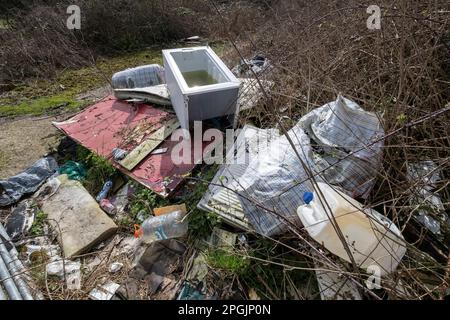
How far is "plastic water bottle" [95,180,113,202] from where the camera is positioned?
3.27 meters

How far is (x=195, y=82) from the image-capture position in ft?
11.8

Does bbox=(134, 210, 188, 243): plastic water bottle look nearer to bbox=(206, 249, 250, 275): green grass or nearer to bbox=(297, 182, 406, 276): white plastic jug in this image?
bbox=(206, 249, 250, 275): green grass

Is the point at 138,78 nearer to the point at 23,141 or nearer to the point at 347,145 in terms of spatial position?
the point at 23,141

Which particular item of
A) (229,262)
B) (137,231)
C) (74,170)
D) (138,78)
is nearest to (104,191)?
(74,170)

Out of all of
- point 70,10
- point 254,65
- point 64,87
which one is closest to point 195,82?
point 254,65

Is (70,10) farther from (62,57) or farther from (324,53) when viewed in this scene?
(324,53)

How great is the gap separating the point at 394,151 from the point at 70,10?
813 cm

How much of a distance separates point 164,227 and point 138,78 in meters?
2.63

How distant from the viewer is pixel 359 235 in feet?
6.35

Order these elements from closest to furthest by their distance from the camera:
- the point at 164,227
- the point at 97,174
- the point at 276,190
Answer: the point at 276,190
the point at 164,227
the point at 97,174

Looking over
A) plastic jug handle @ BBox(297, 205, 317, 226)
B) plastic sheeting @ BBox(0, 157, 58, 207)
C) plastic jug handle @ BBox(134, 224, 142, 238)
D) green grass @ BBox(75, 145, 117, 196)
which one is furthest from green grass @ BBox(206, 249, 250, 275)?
plastic sheeting @ BBox(0, 157, 58, 207)

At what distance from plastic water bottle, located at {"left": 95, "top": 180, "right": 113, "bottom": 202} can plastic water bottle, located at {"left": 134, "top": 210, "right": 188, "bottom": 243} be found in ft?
2.53

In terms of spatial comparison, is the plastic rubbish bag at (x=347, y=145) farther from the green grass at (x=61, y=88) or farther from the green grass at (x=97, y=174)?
the green grass at (x=61, y=88)

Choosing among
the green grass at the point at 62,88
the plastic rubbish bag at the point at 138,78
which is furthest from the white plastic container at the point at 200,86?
the green grass at the point at 62,88
